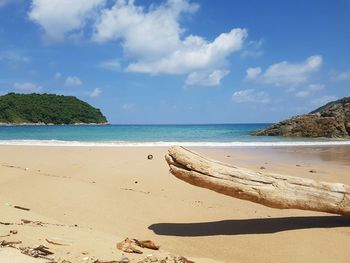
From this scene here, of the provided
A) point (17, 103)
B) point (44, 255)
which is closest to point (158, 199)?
point (44, 255)

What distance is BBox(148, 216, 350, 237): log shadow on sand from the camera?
5.18 metres

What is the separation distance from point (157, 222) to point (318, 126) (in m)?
34.6

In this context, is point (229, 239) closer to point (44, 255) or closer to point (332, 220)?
point (332, 220)

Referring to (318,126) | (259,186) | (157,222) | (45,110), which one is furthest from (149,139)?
(45,110)

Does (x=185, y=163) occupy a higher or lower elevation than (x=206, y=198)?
higher

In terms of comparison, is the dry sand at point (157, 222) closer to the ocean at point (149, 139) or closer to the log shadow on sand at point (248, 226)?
the log shadow on sand at point (248, 226)

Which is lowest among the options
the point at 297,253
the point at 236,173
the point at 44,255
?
the point at 297,253

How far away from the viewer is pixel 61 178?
8.77 metres

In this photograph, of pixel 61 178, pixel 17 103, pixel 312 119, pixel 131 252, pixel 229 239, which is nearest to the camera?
pixel 131 252

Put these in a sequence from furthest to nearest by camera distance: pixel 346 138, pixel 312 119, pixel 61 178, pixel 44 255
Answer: pixel 312 119 < pixel 346 138 < pixel 61 178 < pixel 44 255

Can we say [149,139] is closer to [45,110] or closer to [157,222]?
[157,222]

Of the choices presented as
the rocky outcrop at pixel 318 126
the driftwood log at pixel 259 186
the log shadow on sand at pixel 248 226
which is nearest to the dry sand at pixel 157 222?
the log shadow on sand at pixel 248 226

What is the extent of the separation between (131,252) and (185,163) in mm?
1529

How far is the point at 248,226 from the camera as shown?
213 inches
